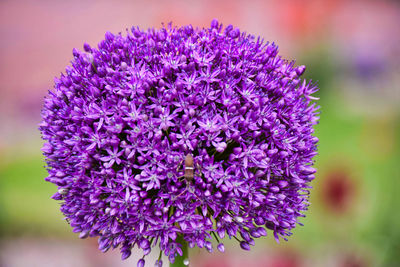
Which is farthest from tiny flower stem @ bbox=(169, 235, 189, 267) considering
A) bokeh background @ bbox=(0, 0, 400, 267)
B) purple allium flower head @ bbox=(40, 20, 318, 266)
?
bokeh background @ bbox=(0, 0, 400, 267)

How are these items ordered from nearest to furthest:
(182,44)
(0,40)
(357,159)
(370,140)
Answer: (182,44) → (370,140) → (0,40) → (357,159)

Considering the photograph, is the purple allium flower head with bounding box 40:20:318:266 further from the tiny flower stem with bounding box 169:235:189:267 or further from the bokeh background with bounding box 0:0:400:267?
the bokeh background with bounding box 0:0:400:267

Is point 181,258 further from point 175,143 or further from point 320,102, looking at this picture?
point 320,102

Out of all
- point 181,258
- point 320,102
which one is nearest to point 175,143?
point 181,258

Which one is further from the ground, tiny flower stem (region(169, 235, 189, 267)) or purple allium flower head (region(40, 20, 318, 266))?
purple allium flower head (region(40, 20, 318, 266))

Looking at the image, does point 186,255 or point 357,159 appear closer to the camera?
point 186,255

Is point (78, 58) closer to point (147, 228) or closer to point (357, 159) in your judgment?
point (147, 228)

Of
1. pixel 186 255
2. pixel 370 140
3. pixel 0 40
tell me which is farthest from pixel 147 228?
pixel 0 40
